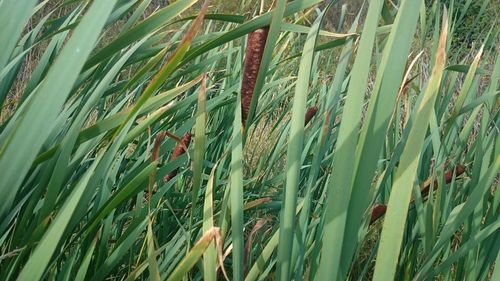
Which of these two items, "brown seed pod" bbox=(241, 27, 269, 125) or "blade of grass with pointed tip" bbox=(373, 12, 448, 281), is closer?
"blade of grass with pointed tip" bbox=(373, 12, 448, 281)

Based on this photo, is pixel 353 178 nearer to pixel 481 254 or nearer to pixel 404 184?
pixel 404 184

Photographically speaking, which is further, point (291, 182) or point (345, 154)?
point (291, 182)

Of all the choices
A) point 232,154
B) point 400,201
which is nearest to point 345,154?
point 400,201

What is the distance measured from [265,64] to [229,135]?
0.71 m

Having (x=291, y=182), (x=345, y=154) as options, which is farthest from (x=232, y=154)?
(x=345, y=154)

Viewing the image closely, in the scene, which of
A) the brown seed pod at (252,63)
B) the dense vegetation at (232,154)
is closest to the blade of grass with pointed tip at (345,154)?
the dense vegetation at (232,154)

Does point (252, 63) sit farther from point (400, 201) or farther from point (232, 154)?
point (400, 201)

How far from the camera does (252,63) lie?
0.62 metres

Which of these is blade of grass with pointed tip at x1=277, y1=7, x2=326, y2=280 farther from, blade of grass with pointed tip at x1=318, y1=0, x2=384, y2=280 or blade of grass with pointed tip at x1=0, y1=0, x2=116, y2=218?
blade of grass with pointed tip at x1=0, y1=0, x2=116, y2=218

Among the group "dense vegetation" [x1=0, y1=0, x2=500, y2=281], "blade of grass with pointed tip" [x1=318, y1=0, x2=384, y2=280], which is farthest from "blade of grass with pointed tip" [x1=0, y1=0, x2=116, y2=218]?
"blade of grass with pointed tip" [x1=318, y1=0, x2=384, y2=280]

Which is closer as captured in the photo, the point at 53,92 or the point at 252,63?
the point at 53,92

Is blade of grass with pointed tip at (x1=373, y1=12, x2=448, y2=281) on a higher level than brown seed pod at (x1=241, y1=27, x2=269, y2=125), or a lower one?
lower

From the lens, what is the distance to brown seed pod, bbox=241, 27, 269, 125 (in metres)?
0.62

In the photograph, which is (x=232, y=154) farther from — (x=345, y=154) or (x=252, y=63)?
(x=345, y=154)
